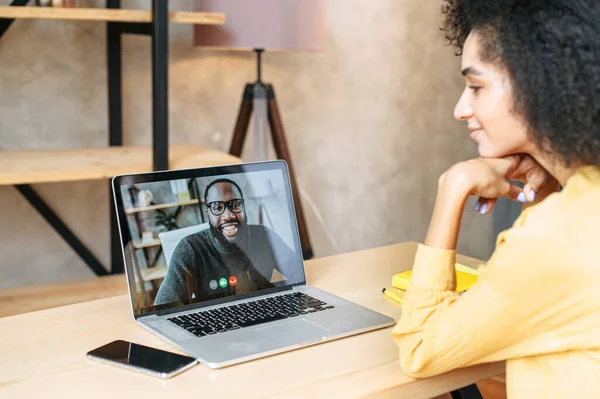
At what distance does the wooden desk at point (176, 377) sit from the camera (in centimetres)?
103

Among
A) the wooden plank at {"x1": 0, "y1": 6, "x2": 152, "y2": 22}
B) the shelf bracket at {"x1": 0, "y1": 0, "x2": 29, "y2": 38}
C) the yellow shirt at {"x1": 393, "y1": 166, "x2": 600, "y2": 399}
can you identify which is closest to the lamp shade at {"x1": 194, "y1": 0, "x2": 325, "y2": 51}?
the wooden plank at {"x1": 0, "y1": 6, "x2": 152, "y2": 22}

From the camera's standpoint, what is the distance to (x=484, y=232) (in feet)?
12.6

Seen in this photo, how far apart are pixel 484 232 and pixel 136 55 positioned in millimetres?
1975

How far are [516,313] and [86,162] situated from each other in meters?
1.58

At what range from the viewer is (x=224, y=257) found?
1.39 m

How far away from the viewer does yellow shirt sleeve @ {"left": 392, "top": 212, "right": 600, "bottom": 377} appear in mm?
983

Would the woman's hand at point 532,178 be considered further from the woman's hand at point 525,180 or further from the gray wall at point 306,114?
the gray wall at point 306,114

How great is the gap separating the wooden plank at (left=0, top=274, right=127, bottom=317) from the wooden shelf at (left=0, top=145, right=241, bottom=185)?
35 centimetres

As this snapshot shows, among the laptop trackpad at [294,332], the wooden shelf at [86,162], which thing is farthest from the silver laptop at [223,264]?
the wooden shelf at [86,162]

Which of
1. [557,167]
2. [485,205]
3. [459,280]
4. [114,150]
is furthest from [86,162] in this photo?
[557,167]

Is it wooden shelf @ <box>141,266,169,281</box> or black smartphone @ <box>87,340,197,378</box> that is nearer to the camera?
black smartphone @ <box>87,340,197,378</box>

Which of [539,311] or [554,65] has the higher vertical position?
[554,65]

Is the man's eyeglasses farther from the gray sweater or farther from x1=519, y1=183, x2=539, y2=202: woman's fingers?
x1=519, y1=183, x2=539, y2=202: woman's fingers

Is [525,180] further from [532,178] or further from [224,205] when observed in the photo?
[224,205]
